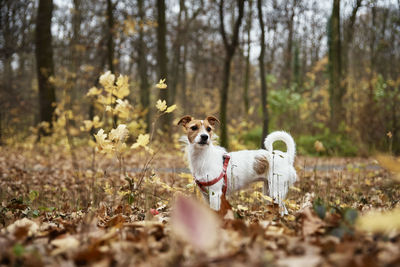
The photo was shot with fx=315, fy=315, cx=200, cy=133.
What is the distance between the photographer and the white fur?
380 cm

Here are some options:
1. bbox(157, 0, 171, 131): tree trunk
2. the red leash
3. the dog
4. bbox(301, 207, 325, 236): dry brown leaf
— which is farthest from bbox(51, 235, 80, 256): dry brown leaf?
bbox(157, 0, 171, 131): tree trunk

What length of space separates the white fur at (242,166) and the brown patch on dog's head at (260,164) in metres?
0.03

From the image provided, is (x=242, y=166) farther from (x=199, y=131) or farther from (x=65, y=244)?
(x=65, y=244)

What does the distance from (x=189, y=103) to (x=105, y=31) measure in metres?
14.3

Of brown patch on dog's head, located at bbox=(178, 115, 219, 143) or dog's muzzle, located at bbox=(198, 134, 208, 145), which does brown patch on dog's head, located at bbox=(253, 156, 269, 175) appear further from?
dog's muzzle, located at bbox=(198, 134, 208, 145)

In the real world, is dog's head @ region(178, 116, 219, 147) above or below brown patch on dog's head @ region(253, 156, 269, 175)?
above

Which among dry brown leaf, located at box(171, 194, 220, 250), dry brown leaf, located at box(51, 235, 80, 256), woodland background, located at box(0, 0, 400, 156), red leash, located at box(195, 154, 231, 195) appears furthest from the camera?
woodland background, located at box(0, 0, 400, 156)

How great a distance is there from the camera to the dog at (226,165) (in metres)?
3.74

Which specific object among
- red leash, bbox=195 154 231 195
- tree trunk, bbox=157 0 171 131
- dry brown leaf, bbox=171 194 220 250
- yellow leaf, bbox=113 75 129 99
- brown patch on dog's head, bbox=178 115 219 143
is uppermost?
tree trunk, bbox=157 0 171 131

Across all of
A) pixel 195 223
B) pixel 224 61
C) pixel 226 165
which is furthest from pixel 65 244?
pixel 224 61

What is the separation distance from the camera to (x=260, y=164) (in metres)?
4.27

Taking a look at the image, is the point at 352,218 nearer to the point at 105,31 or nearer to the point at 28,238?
the point at 28,238

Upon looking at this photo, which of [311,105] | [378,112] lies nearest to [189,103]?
[311,105]

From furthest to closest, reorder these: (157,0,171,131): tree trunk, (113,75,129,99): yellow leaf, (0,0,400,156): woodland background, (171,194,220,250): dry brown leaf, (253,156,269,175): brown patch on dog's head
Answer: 1. (157,0,171,131): tree trunk
2. (0,0,400,156): woodland background
3. (253,156,269,175): brown patch on dog's head
4. (113,75,129,99): yellow leaf
5. (171,194,220,250): dry brown leaf
